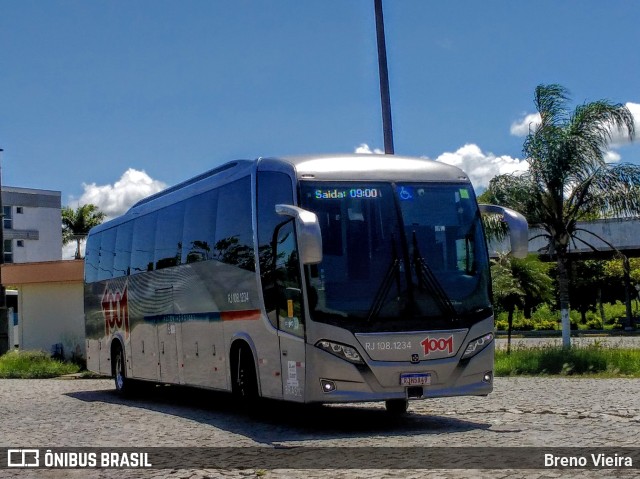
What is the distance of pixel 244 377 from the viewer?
15.0 metres

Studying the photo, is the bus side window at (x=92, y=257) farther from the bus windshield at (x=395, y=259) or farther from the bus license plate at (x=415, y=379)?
the bus license plate at (x=415, y=379)

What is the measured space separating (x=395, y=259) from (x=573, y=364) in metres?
11.0

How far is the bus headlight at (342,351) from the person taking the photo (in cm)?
1271

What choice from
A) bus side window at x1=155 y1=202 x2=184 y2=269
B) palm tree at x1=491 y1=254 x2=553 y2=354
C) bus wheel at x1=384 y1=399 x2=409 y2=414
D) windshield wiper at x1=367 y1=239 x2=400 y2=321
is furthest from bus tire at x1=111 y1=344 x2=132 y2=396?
palm tree at x1=491 y1=254 x2=553 y2=354

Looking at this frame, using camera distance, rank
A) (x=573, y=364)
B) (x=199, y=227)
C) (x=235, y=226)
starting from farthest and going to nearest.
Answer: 1. (x=573, y=364)
2. (x=199, y=227)
3. (x=235, y=226)

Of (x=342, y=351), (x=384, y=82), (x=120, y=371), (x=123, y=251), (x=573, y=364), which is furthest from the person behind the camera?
(x=573, y=364)

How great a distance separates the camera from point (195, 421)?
15.0 m

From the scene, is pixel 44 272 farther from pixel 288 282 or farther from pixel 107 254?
pixel 288 282

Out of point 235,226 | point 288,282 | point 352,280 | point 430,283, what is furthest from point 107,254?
point 430,283

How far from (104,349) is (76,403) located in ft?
12.7

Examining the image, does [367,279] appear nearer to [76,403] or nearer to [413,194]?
[413,194]

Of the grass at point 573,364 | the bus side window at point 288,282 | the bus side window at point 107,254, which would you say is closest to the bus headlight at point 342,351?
the bus side window at point 288,282

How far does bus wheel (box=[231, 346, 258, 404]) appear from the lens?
14758mm

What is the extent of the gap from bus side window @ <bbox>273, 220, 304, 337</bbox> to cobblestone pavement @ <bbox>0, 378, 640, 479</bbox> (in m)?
1.37
